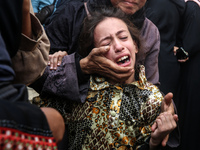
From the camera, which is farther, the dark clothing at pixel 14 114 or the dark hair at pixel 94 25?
the dark hair at pixel 94 25

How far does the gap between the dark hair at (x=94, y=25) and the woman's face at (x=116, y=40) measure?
0.04 metres

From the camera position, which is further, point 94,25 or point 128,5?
point 128,5

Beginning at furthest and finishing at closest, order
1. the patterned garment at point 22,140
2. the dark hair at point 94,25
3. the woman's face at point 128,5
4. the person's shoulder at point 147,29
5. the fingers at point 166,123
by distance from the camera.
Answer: the person's shoulder at point 147,29 < the woman's face at point 128,5 < the dark hair at point 94,25 < the fingers at point 166,123 < the patterned garment at point 22,140

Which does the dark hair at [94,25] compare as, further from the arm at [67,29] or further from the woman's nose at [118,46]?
the woman's nose at [118,46]

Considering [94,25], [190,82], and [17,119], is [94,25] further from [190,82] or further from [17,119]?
[190,82]

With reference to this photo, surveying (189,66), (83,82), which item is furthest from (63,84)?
(189,66)

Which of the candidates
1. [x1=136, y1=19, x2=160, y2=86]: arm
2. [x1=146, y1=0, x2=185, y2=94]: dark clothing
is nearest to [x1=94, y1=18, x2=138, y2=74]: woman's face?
[x1=136, y1=19, x2=160, y2=86]: arm

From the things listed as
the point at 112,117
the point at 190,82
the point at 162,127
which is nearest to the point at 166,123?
the point at 162,127

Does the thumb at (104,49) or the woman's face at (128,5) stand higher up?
the woman's face at (128,5)

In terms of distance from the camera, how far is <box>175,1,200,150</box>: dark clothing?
197 centimetres

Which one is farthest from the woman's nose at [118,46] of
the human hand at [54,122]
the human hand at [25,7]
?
the human hand at [54,122]

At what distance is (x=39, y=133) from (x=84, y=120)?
0.67 m

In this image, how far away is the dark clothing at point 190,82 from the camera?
1.97 m

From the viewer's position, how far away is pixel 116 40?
47.5 inches
